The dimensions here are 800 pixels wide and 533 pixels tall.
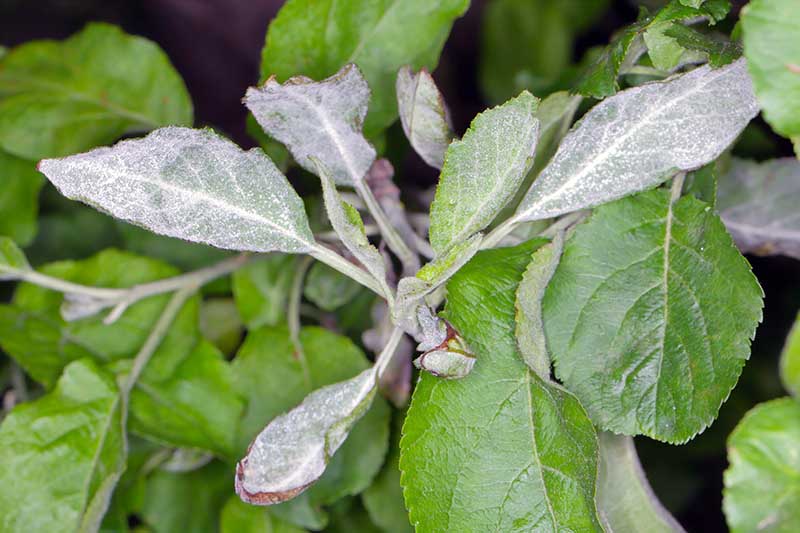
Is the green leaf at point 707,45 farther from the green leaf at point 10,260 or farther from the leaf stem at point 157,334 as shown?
the green leaf at point 10,260

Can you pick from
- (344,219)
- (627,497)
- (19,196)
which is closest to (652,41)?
(344,219)

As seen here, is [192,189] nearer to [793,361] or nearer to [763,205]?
[793,361]

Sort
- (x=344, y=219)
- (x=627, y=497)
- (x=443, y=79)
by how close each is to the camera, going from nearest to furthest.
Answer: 1. (x=344, y=219)
2. (x=627, y=497)
3. (x=443, y=79)

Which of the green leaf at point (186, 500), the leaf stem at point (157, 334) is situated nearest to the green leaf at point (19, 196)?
the leaf stem at point (157, 334)

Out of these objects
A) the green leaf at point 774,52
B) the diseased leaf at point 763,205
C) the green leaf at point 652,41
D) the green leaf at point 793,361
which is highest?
the green leaf at point 774,52

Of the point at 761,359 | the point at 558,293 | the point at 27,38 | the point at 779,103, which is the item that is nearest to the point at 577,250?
the point at 558,293

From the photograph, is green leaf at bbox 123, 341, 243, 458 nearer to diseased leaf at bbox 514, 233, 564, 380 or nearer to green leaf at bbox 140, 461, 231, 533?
green leaf at bbox 140, 461, 231, 533
